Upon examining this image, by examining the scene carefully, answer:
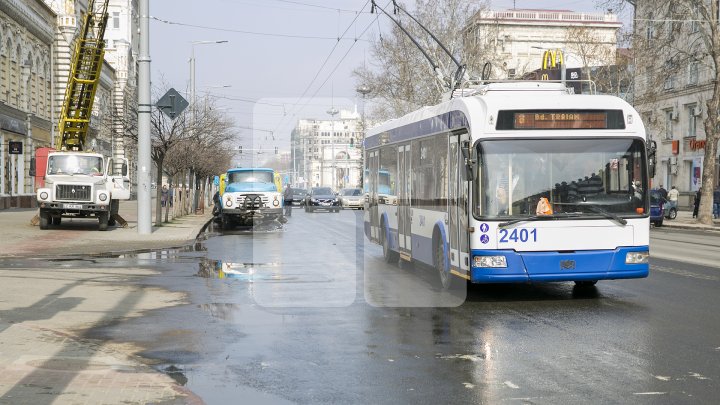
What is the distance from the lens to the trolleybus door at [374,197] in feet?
60.9

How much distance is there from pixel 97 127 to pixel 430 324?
193 feet

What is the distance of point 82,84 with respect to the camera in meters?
32.8

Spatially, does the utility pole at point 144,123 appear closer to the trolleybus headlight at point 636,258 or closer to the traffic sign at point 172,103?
the traffic sign at point 172,103

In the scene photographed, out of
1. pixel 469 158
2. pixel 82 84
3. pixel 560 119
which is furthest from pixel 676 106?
pixel 469 158

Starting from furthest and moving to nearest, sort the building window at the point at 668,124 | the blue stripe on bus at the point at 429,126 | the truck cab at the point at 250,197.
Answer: the building window at the point at 668,124 → the truck cab at the point at 250,197 → the blue stripe on bus at the point at 429,126

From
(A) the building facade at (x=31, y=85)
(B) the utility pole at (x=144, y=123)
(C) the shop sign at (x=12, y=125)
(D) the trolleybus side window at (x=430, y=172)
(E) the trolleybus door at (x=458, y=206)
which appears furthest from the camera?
(A) the building facade at (x=31, y=85)

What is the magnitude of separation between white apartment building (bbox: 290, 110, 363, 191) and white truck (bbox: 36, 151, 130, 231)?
80.4m

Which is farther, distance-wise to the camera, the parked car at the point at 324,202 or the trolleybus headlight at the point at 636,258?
the parked car at the point at 324,202

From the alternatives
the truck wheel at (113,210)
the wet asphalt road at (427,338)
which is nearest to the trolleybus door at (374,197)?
the wet asphalt road at (427,338)

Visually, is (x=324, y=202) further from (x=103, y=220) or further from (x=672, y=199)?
(x=103, y=220)

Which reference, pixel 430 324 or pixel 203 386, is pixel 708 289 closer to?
pixel 430 324

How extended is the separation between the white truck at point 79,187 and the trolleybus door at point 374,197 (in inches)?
464

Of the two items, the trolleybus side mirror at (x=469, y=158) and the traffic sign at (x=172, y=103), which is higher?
the traffic sign at (x=172, y=103)

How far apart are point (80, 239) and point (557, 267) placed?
1601 centimetres
